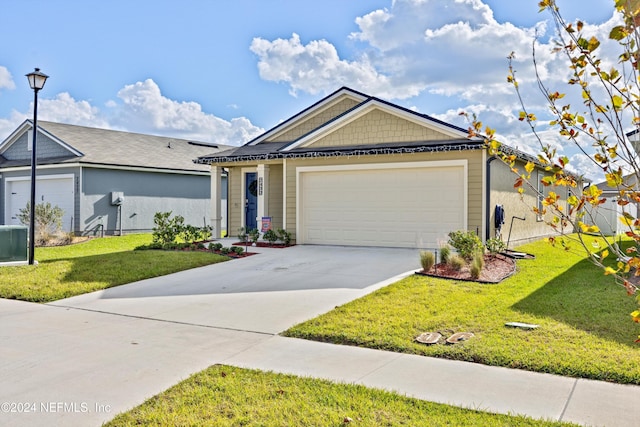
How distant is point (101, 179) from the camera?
20.0m

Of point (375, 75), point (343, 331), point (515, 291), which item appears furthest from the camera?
point (375, 75)

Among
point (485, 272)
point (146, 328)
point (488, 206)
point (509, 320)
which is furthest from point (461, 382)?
point (488, 206)

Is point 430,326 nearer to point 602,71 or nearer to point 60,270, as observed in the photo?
point 602,71

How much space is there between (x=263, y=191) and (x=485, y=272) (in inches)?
326

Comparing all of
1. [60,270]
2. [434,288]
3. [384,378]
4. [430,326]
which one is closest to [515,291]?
[434,288]

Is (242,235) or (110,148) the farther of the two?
(110,148)

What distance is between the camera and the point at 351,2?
11469 millimetres

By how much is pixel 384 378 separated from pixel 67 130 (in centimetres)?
2143

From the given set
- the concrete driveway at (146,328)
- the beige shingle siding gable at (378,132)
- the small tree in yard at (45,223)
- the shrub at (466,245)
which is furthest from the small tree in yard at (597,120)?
the small tree in yard at (45,223)

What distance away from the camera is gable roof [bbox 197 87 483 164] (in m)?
13.0

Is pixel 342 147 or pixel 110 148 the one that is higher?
pixel 110 148

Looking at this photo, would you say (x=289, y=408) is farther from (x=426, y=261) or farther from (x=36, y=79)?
(x=36, y=79)

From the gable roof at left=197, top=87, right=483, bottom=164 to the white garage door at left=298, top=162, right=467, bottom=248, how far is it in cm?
53

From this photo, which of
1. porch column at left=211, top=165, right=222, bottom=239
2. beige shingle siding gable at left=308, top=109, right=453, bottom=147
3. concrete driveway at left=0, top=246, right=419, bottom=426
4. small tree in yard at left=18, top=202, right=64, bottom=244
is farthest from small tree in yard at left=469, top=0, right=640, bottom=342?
small tree in yard at left=18, top=202, right=64, bottom=244
